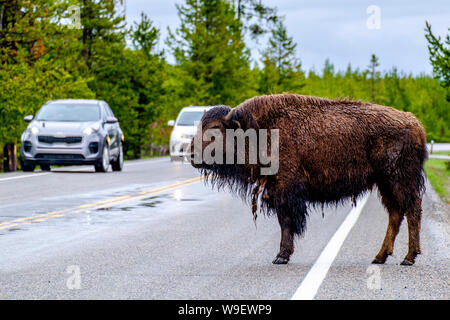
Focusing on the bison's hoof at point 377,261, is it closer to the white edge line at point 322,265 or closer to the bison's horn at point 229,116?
the white edge line at point 322,265

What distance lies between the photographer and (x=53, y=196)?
16156 millimetres

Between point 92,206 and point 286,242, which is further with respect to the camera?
point 92,206

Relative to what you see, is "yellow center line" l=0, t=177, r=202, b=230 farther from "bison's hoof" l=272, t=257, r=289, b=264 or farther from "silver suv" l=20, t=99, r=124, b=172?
"bison's hoof" l=272, t=257, r=289, b=264

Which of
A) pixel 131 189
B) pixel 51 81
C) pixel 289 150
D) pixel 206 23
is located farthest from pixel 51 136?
pixel 206 23

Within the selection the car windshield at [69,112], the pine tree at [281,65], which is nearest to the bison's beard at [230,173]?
the car windshield at [69,112]

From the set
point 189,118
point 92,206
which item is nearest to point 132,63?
point 189,118

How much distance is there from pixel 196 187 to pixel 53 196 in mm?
4077

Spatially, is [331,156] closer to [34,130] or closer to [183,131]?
[34,130]

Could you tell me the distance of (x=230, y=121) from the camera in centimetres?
843

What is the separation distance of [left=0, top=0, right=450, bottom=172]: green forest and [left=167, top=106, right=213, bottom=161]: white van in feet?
12.1

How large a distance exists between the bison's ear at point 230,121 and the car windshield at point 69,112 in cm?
1483

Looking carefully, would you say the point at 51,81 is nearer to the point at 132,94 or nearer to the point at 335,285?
the point at 132,94

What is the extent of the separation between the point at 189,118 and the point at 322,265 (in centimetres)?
2268

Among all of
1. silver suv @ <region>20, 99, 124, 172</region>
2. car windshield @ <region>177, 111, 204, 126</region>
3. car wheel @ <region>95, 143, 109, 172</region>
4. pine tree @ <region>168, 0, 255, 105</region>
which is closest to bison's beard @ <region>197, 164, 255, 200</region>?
silver suv @ <region>20, 99, 124, 172</region>
